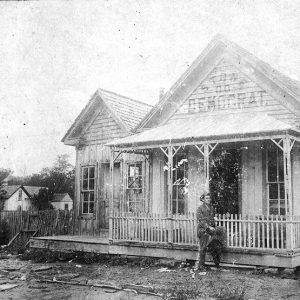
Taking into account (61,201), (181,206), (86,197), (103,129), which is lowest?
(61,201)

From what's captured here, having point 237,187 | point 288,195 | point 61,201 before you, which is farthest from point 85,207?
point 61,201

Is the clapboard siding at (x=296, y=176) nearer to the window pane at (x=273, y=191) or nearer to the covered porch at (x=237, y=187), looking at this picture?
the covered porch at (x=237, y=187)

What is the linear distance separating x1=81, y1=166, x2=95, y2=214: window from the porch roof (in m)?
3.74

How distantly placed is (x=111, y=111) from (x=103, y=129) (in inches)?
35.4

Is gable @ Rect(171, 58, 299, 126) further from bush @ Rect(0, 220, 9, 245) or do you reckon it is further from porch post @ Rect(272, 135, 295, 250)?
bush @ Rect(0, 220, 9, 245)

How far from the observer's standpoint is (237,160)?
14.4m

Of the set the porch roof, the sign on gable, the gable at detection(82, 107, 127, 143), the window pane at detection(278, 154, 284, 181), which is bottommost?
the window pane at detection(278, 154, 284, 181)

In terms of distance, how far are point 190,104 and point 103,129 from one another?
13.5ft

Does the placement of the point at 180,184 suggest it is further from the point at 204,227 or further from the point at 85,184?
the point at 85,184

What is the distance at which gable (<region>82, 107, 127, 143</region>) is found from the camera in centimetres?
1809

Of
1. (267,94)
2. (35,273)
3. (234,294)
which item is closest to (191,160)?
(267,94)

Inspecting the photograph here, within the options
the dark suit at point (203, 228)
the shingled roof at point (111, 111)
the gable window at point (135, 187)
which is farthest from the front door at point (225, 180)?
the shingled roof at point (111, 111)

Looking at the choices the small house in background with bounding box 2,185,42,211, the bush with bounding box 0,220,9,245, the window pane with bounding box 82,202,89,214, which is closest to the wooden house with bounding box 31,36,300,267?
the window pane with bounding box 82,202,89,214

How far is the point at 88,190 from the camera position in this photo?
1877 cm
